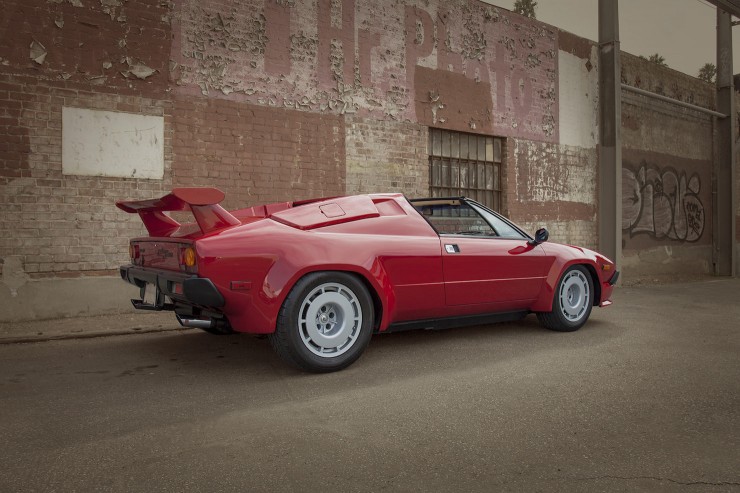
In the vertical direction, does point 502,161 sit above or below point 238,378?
above

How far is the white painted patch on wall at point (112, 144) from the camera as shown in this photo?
6.39m

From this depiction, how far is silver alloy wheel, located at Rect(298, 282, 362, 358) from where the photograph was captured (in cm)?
388

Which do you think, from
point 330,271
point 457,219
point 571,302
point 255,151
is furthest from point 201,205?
point 255,151

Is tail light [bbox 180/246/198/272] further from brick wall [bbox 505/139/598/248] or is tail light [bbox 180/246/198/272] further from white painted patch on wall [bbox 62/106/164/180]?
brick wall [bbox 505/139/598/248]

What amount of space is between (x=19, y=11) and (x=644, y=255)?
13431mm

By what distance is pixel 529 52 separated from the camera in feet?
36.4

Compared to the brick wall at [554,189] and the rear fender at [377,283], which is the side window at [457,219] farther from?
the brick wall at [554,189]

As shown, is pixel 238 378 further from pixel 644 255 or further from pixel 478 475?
pixel 644 255

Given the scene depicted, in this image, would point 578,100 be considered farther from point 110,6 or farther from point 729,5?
point 110,6

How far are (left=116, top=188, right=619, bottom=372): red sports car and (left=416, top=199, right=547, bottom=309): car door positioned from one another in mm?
11

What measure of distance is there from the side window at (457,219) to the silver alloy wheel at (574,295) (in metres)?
1.01

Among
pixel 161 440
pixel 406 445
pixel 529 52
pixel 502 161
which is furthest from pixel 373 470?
pixel 529 52

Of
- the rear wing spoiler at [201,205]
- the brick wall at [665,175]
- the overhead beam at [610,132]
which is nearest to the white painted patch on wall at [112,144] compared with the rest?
the rear wing spoiler at [201,205]

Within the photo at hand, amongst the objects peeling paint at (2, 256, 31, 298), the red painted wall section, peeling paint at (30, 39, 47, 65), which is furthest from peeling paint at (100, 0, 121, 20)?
peeling paint at (2, 256, 31, 298)
